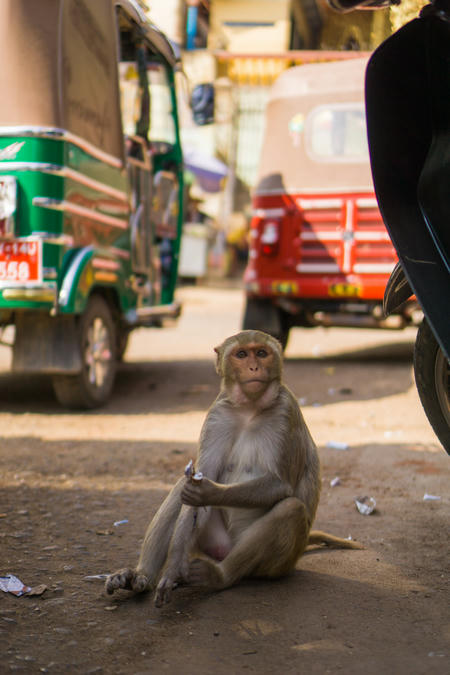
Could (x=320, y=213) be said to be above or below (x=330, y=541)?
above

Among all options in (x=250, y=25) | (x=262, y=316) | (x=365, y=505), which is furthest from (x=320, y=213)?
(x=250, y=25)

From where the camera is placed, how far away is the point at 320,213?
27.4 ft

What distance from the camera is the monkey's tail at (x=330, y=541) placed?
330cm

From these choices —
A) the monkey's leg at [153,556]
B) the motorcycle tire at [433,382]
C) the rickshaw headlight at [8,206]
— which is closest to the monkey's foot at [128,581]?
the monkey's leg at [153,556]

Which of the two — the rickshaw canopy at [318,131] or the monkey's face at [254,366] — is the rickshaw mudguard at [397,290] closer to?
the monkey's face at [254,366]

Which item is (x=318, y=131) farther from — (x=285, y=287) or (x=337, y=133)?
(x=285, y=287)

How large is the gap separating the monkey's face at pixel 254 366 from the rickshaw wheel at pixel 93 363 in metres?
3.11

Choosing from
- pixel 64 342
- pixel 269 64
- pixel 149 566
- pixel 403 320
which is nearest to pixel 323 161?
pixel 403 320

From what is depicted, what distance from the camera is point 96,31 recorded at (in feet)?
18.8

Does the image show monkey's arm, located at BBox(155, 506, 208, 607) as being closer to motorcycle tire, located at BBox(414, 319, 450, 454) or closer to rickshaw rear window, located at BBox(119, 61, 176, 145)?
motorcycle tire, located at BBox(414, 319, 450, 454)

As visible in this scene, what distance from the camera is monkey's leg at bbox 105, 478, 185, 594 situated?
2.77 metres

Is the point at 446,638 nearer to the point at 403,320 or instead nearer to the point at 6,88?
the point at 6,88

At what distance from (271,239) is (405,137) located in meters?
5.64

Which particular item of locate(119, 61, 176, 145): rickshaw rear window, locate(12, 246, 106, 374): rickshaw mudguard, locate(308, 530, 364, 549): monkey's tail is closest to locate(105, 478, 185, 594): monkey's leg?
locate(308, 530, 364, 549): monkey's tail
